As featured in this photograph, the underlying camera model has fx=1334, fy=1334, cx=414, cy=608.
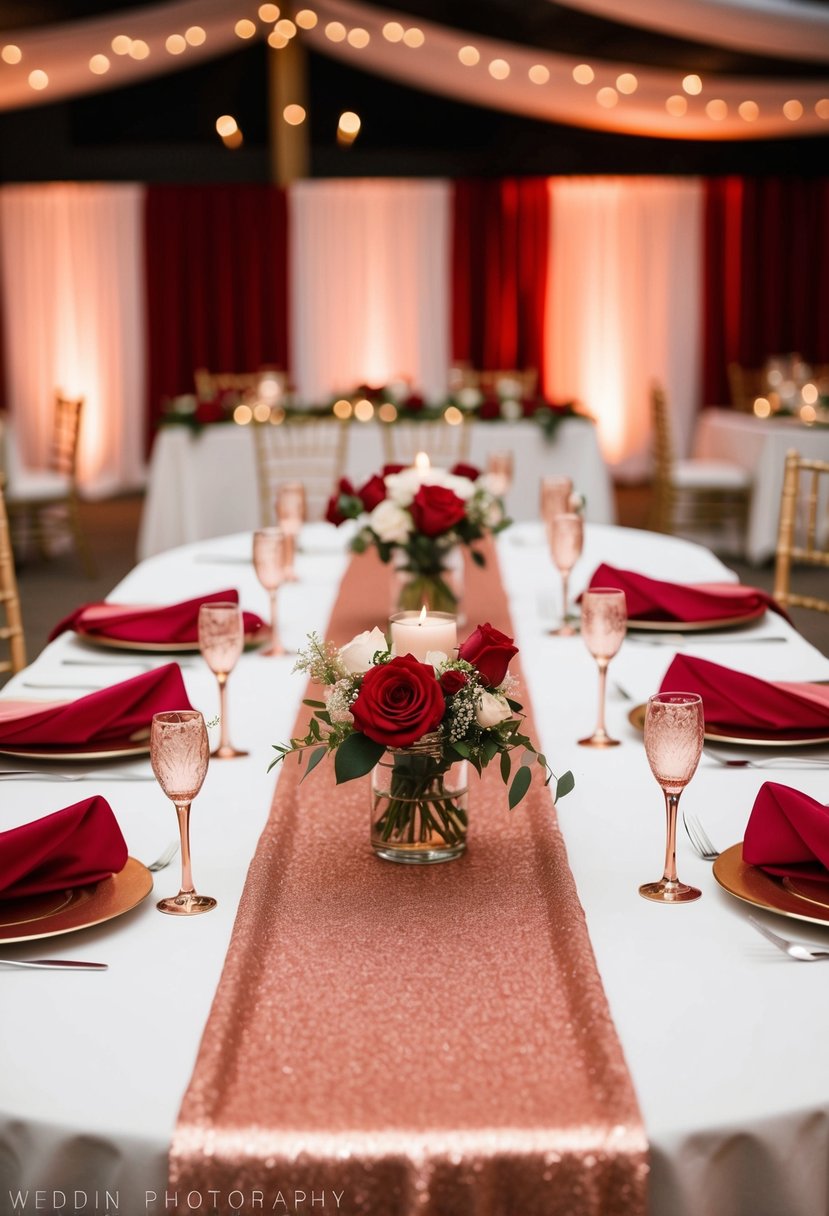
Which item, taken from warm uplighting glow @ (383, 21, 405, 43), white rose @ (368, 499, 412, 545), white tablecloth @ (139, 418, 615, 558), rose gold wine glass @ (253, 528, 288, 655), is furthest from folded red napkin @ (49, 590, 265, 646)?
warm uplighting glow @ (383, 21, 405, 43)

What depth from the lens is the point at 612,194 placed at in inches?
455

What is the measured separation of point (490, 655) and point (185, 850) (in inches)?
13.5

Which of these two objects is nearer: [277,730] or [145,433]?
[277,730]

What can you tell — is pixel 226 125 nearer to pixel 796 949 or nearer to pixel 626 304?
pixel 626 304

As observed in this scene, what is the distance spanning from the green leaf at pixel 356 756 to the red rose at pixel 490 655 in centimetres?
13

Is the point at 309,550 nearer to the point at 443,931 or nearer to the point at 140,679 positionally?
the point at 140,679

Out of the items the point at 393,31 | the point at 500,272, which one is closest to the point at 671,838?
the point at 393,31

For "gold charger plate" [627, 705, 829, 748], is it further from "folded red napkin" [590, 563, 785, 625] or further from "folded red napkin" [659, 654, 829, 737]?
"folded red napkin" [590, 563, 785, 625]

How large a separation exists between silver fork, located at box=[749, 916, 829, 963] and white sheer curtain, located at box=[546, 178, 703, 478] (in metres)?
10.8

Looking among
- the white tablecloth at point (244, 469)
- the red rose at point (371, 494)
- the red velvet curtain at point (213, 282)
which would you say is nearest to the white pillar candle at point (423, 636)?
the red rose at point (371, 494)

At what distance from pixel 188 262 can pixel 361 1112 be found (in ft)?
37.0

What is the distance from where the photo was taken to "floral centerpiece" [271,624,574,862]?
1220 mm

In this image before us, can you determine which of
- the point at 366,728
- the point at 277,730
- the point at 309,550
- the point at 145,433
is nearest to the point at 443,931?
the point at 366,728

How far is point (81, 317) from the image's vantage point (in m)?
11.5
